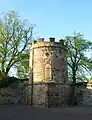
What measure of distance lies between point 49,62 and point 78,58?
36.1 feet

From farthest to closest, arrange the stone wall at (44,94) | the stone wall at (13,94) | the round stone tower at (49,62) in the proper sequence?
the stone wall at (13,94) < the round stone tower at (49,62) < the stone wall at (44,94)

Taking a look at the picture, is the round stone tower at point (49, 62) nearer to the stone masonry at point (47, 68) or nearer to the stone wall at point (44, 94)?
the stone masonry at point (47, 68)

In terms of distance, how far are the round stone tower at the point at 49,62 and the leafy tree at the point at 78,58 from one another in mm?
8662

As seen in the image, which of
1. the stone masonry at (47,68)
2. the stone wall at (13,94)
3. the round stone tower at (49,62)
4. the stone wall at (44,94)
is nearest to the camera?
the stone wall at (44,94)

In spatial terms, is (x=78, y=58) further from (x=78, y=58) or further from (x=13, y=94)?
(x=13, y=94)

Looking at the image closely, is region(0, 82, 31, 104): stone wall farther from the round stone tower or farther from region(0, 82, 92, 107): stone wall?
the round stone tower

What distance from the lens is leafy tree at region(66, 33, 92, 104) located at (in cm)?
4372

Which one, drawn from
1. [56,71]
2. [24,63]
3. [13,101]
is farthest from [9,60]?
[56,71]

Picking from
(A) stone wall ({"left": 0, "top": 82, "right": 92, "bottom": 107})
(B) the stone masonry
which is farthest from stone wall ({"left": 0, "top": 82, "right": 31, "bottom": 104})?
(B) the stone masonry

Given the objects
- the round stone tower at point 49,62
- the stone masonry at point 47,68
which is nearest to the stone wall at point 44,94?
the stone masonry at point 47,68

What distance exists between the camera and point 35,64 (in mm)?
34875

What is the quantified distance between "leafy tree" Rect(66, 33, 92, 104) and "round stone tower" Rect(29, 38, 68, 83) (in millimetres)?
8662

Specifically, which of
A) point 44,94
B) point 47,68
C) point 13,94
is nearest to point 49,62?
point 47,68

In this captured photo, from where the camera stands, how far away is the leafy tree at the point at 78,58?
43719 millimetres
